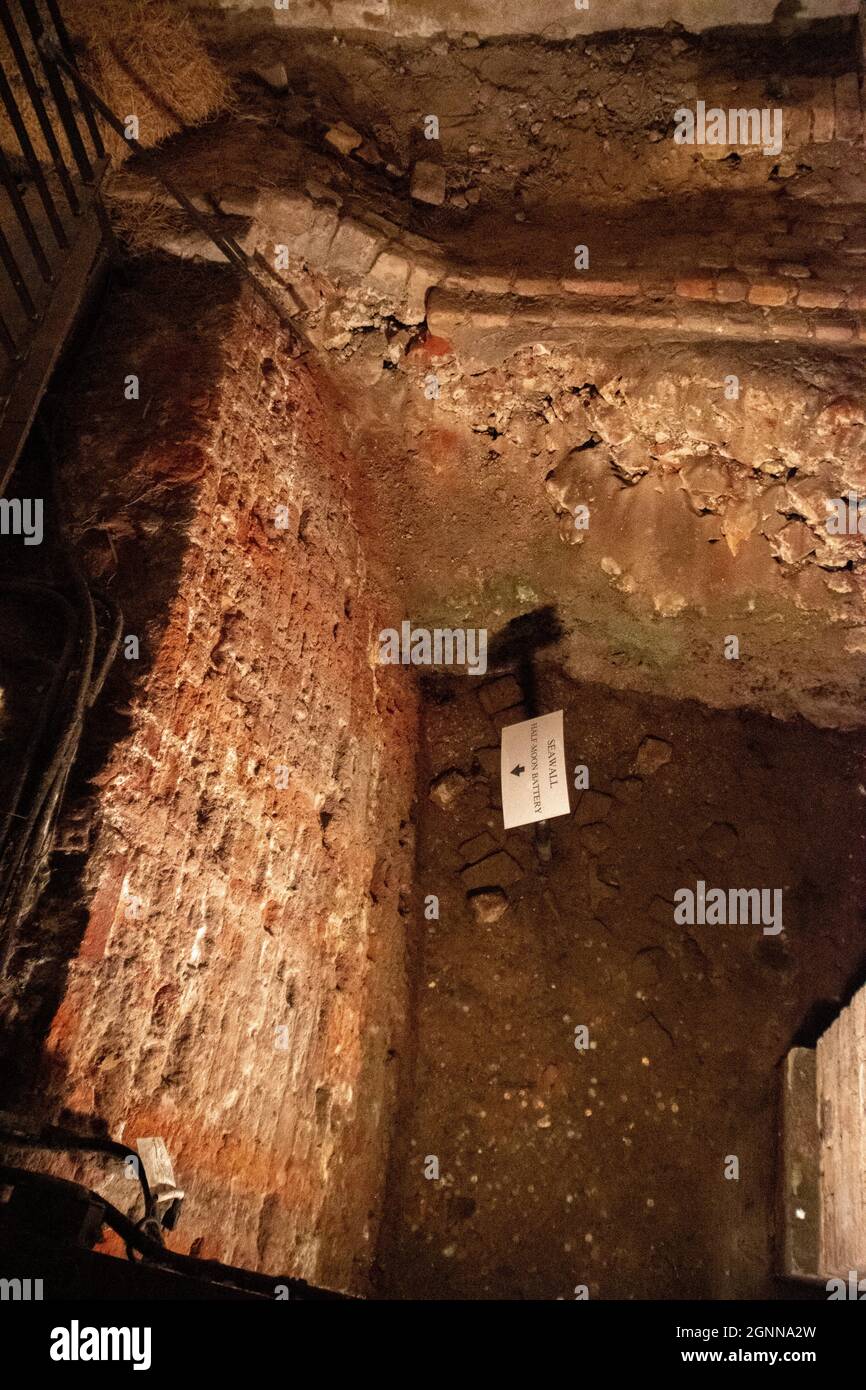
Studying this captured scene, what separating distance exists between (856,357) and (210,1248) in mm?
3898

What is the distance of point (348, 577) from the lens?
352 centimetres

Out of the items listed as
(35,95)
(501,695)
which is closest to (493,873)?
(501,695)

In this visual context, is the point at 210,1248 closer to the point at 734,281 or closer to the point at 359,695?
the point at 359,695

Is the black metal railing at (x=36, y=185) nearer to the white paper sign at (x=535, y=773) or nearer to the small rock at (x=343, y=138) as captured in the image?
the small rock at (x=343, y=138)

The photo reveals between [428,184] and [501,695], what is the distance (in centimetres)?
257

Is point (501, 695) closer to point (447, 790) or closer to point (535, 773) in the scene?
point (447, 790)

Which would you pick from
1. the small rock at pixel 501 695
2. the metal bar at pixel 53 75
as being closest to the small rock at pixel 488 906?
the small rock at pixel 501 695

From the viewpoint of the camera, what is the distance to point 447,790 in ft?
13.7

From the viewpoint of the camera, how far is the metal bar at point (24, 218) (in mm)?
2031

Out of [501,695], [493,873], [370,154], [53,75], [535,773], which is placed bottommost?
[493,873]

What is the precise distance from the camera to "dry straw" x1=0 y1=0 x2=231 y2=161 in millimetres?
3033

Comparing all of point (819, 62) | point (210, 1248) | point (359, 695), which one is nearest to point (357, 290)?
point (359, 695)

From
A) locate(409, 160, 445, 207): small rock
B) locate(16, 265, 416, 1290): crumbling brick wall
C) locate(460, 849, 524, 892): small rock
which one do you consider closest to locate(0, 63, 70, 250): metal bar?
locate(16, 265, 416, 1290): crumbling brick wall

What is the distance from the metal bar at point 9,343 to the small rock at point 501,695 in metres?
2.80
